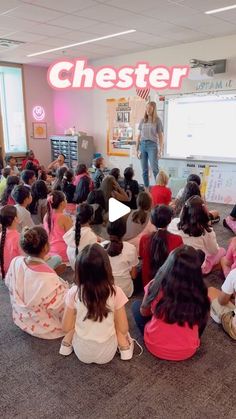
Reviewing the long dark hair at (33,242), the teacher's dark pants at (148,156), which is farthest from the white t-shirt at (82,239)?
the teacher's dark pants at (148,156)

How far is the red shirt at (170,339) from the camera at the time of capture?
1.66 m

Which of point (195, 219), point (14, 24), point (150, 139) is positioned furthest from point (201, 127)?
point (195, 219)

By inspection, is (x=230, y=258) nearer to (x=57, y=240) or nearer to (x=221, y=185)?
(x=57, y=240)

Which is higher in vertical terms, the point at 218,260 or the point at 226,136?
the point at 226,136

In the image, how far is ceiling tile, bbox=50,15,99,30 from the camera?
382 centimetres

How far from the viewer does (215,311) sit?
6.81ft

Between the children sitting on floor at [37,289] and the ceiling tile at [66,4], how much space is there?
253cm

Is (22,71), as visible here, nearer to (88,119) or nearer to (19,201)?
(88,119)

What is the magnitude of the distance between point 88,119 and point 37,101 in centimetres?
123

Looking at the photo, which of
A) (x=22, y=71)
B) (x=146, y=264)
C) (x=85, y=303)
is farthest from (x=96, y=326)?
(x=22, y=71)

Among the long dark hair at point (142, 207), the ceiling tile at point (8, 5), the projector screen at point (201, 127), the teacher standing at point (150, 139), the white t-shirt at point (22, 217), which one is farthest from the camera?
the teacher standing at point (150, 139)

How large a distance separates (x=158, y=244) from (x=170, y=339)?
0.60 metres

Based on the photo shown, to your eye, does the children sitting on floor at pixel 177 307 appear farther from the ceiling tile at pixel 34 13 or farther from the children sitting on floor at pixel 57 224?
the ceiling tile at pixel 34 13

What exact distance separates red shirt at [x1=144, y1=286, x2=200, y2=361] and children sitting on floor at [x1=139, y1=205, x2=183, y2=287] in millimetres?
479
